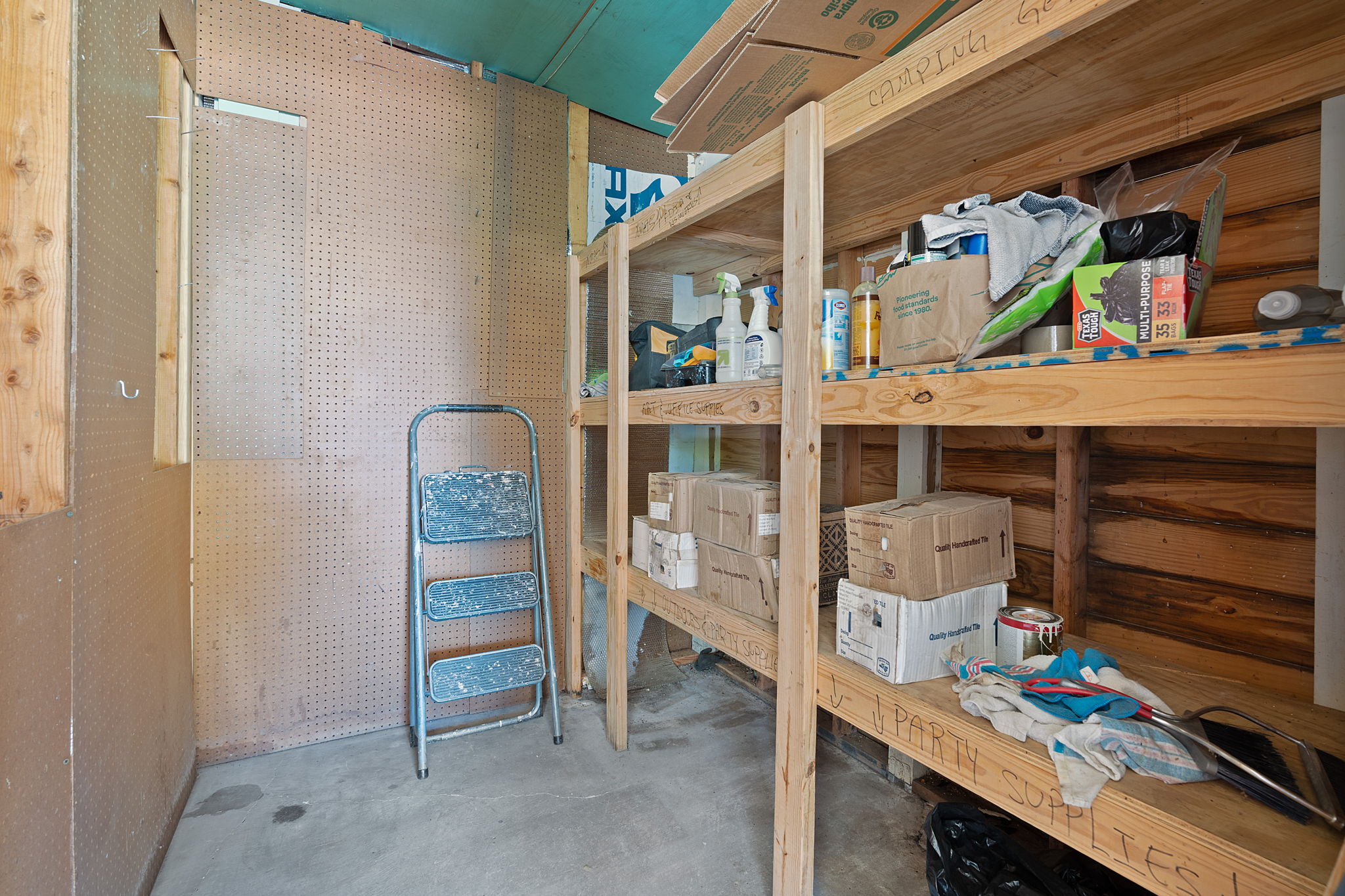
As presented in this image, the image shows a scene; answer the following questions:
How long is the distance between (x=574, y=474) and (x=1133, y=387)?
1992mm

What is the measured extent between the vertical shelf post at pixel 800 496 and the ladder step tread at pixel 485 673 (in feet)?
4.03

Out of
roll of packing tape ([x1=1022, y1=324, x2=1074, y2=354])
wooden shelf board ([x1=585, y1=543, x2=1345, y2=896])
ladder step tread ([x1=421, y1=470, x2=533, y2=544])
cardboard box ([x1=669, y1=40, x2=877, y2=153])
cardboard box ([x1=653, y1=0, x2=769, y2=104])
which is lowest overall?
wooden shelf board ([x1=585, y1=543, x2=1345, y2=896])

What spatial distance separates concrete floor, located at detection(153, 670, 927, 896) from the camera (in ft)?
5.14

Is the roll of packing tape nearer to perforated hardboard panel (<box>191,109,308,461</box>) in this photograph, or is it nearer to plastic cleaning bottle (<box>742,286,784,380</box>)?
plastic cleaning bottle (<box>742,286,784,380</box>)

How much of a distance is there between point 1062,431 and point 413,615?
2.14 meters

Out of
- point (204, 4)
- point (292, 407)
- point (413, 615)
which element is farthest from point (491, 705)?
point (204, 4)

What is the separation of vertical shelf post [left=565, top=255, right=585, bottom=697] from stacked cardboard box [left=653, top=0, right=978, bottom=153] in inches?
41.4

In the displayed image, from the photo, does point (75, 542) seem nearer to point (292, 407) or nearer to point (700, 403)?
point (292, 407)

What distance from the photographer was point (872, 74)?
1.12 meters

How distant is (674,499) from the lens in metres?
1.93

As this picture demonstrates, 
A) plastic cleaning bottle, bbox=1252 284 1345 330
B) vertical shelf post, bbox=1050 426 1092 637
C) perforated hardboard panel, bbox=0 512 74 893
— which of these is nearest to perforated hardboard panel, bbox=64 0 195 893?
perforated hardboard panel, bbox=0 512 74 893

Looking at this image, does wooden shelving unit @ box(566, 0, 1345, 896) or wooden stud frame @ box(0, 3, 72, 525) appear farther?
wooden stud frame @ box(0, 3, 72, 525)

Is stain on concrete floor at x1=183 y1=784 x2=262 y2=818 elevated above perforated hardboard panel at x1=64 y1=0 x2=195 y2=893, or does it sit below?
below

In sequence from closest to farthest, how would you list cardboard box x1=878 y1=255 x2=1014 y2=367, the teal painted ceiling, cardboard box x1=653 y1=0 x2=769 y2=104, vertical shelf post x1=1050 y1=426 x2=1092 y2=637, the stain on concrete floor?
cardboard box x1=878 y1=255 x2=1014 y2=367 < cardboard box x1=653 y1=0 x2=769 y2=104 < vertical shelf post x1=1050 y1=426 x2=1092 y2=637 < the stain on concrete floor < the teal painted ceiling
